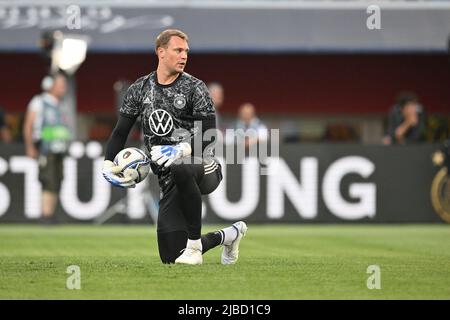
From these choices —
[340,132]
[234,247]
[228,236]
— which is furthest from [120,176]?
[340,132]

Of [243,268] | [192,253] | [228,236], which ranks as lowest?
[243,268]

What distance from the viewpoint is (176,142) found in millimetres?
9703

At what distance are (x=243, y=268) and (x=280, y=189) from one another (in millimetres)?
9269

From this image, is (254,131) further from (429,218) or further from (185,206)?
(185,206)

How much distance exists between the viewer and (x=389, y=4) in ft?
80.3

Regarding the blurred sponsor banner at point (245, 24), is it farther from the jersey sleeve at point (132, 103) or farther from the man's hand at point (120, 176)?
the man's hand at point (120, 176)

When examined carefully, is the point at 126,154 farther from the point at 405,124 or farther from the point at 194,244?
the point at 405,124

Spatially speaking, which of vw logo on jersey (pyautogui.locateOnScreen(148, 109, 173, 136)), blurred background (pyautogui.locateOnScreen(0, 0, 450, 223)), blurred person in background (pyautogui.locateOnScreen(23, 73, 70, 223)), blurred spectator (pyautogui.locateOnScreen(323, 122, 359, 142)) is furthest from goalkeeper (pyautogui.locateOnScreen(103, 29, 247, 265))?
blurred spectator (pyautogui.locateOnScreen(323, 122, 359, 142))

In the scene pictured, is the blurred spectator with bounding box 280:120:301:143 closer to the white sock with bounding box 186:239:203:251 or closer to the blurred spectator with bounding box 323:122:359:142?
the blurred spectator with bounding box 323:122:359:142

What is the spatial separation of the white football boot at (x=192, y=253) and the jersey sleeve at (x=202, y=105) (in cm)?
107

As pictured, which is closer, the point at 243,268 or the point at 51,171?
the point at 243,268

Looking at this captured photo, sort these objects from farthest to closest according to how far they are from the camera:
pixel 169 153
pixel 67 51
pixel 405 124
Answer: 1. pixel 67 51
2. pixel 405 124
3. pixel 169 153

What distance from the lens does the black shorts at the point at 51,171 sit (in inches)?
709

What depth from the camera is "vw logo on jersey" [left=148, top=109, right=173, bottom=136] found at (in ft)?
31.7
